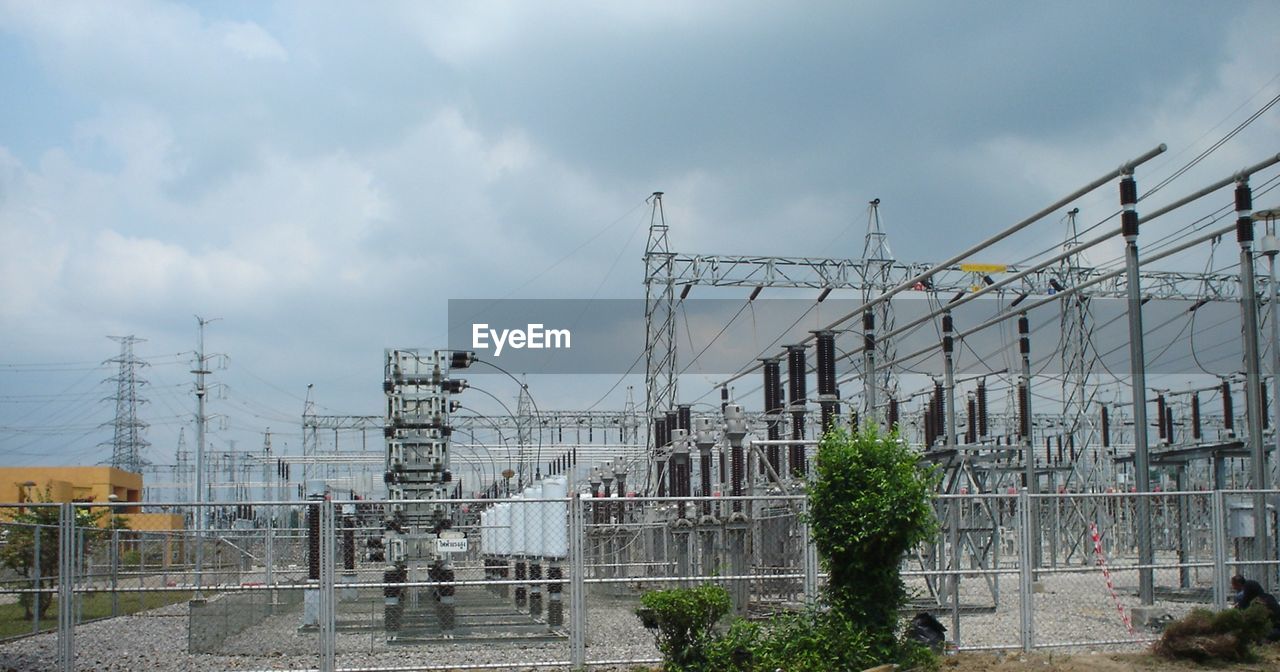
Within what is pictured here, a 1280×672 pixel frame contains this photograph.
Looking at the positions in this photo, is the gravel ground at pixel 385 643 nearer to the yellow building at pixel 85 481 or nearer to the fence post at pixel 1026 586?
the fence post at pixel 1026 586

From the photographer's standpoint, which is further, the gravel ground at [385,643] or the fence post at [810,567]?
the gravel ground at [385,643]

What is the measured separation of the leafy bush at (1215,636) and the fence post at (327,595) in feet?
26.8

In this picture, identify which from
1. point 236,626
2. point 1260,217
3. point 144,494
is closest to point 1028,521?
point 1260,217

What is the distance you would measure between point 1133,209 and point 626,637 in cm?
835

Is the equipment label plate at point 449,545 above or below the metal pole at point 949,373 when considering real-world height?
below

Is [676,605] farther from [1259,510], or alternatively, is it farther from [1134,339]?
[1259,510]

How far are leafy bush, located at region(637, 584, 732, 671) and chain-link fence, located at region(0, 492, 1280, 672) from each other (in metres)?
1.01

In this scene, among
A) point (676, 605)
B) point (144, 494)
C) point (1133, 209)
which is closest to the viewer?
point (676, 605)

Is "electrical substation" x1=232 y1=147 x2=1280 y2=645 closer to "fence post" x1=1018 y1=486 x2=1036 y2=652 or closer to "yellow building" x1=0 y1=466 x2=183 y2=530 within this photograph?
"fence post" x1=1018 y1=486 x2=1036 y2=652

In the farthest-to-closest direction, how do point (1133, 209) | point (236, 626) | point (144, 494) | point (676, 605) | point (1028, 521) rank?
1. point (144, 494)
2. point (236, 626)
3. point (1133, 209)
4. point (1028, 521)
5. point (676, 605)

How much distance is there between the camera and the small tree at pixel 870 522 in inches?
421

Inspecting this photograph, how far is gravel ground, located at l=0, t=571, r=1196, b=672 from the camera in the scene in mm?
13289

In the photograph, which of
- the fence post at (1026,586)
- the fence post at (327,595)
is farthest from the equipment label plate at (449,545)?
the fence post at (1026,586)

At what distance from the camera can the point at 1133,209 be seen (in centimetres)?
1473
